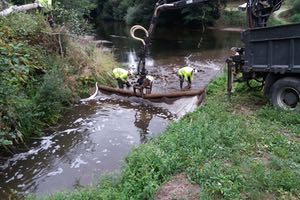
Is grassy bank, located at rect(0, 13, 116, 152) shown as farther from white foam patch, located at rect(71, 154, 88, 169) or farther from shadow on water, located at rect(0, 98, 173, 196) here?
white foam patch, located at rect(71, 154, 88, 169)

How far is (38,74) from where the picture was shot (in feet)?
43.4

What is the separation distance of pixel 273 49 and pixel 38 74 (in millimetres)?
7525

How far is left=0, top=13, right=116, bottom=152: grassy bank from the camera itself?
383 inches

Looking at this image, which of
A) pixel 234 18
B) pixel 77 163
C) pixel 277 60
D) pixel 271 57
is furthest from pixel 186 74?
pixel 234 18

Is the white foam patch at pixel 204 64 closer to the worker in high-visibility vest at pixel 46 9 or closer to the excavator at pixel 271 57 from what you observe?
the worker in high-visibility vest at pixel 46 9

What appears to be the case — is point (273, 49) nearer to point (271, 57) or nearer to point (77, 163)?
point (271, 57)

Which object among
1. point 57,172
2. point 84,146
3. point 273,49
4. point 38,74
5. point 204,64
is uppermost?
point 273,49

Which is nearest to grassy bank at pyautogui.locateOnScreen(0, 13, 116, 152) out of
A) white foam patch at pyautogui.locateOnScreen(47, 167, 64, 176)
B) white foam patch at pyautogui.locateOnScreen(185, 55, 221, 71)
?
white foam patch at pyautogui.locateOnScreen(47, 167, 64, 176)

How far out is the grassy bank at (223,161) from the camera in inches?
239

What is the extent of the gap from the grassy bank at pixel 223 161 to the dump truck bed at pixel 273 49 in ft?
3.82

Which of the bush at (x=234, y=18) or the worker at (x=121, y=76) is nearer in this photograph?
the worker at (x=121, y=76)

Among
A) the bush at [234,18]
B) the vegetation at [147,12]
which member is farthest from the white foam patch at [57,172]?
the bush at [234,18]

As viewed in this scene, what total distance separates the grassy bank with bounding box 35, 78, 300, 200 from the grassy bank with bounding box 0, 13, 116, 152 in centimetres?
305

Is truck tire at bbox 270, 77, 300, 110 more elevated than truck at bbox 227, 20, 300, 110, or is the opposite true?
truck at bbox 227, 20, 300, 110
